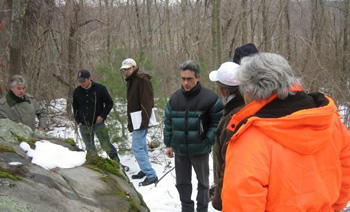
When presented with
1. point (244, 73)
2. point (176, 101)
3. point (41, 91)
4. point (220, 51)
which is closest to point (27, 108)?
point (176, 101)

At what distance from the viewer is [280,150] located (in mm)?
1462

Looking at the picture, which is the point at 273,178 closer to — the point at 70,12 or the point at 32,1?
the point at 32,1

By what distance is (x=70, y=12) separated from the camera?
9.36 metres

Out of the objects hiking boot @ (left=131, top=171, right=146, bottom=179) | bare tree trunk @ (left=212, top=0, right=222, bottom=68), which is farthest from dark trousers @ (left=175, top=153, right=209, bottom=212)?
hiking boot @ (left=131, top=171, right=146, bottom=179)

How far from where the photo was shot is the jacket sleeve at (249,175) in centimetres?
142

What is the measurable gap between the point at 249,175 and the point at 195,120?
82.0 inches

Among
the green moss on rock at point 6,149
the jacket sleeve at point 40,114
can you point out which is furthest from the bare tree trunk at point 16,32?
the green moss on rock at point 6,149

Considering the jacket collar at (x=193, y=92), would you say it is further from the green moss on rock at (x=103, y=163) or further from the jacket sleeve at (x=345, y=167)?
the jacket sleeve at (x=345, y=167)

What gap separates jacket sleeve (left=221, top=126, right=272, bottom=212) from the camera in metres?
1.42

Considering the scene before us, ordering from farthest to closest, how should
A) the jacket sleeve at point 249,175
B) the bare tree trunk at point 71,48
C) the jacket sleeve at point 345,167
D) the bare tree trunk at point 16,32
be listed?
the bare tree trunk at point 71,48 < the bare tree trunk at point 16,32 < the jacket sleeve at point 345,167 < the jacket sleeve at point 249,175

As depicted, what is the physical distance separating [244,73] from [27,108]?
3468mm

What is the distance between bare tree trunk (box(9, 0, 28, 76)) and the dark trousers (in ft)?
10.4

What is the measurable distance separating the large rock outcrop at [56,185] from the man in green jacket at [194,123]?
94cm

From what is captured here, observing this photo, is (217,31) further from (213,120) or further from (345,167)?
(345,167)
